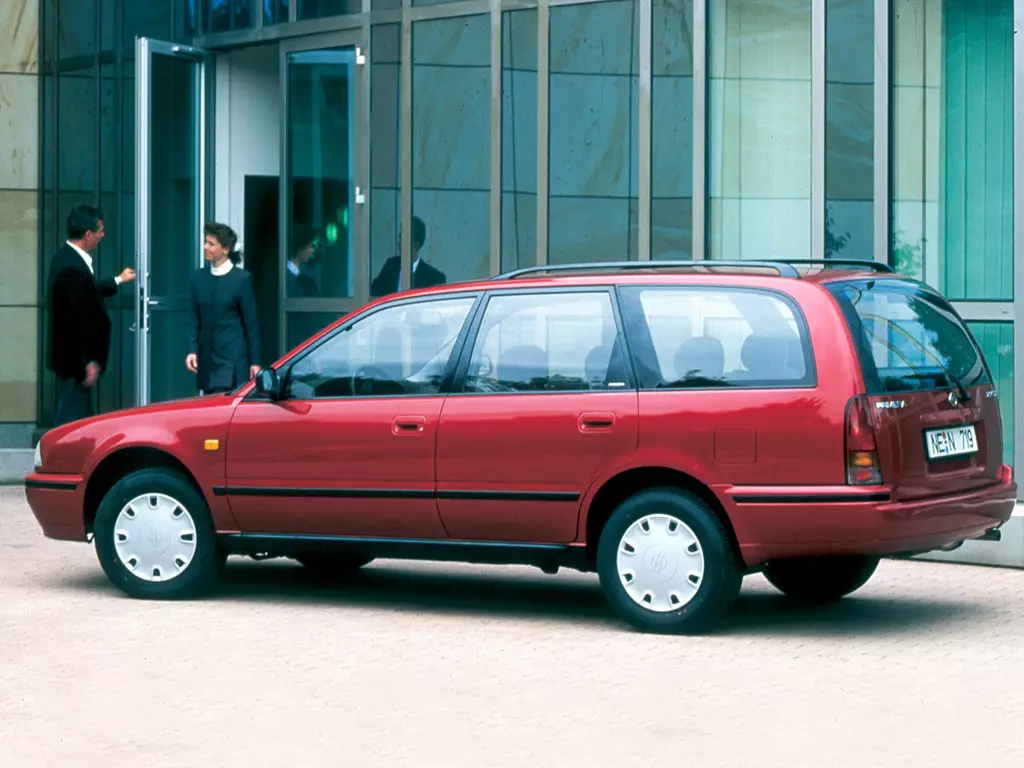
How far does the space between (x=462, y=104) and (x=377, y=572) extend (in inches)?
208

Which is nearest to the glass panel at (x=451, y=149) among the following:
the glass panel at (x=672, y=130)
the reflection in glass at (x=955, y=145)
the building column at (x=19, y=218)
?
the glass panel at (x=672, y=130)

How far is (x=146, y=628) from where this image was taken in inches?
338

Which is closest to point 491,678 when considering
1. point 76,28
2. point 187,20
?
point 187,20

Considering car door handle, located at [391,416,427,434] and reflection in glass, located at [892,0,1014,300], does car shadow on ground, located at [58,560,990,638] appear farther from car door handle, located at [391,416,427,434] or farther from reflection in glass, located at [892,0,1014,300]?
reflection in glass, located at [892,0,1014,300]

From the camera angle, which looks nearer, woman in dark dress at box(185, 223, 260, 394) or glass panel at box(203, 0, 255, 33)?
woman in dark dress at box(185, 223, 260, 394)

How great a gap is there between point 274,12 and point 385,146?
1910 millimetres

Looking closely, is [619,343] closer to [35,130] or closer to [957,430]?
[957,430]

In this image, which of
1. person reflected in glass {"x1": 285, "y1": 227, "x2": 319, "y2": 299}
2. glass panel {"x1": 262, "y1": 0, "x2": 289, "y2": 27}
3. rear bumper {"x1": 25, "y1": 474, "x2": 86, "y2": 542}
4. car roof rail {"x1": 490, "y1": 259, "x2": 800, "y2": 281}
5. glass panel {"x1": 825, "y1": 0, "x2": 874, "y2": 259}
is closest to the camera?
car roof rail {"x1": 490, "y1": 259, "x2": 800, "y2": 281}

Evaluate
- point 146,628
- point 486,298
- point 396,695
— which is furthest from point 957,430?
point 146,628

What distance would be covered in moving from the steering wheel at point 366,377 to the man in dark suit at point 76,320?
15.8 feet

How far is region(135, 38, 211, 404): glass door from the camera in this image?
15.3 meters

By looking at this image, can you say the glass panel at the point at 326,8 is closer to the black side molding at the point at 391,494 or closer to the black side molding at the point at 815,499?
the black side molding at the point at 391,494

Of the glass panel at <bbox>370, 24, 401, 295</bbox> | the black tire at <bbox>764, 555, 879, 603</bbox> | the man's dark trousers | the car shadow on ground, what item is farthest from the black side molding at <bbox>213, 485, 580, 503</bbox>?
the glass panel at <bbox>370, 24, 401, 295</bbox>

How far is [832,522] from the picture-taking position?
811cm
